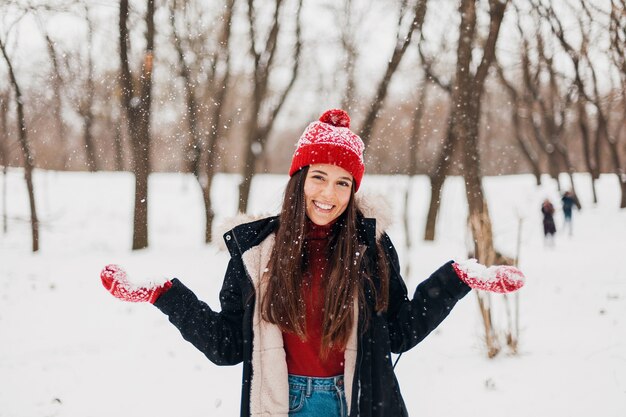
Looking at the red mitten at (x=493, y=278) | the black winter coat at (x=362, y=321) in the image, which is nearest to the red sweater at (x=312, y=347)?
the black winter coat at (x=362, y=321)

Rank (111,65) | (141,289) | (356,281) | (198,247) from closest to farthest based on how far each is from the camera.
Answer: (141,289) → (356,281) → (111,65) → (198,247)

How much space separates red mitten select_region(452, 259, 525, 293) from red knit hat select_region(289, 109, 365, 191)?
560mm

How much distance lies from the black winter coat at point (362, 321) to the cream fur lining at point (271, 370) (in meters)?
0.03

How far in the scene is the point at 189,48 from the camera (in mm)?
13312

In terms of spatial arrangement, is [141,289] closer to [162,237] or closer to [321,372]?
[321,372]

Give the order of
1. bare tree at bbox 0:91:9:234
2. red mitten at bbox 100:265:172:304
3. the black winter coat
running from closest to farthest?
1. red mitten at bbox 100:265:172:304
2. the black winter coat
3. bare tree at bbox 0:91:9:234

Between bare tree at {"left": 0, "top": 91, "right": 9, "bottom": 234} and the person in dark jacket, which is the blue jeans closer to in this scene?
the person in dark jacket

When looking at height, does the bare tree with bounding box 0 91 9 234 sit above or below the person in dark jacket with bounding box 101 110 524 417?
above

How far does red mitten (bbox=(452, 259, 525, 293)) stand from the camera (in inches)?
70.3

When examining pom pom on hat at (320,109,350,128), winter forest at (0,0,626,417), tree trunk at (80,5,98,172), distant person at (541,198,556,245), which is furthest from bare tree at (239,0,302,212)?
pom pom on hat at (320,109,350,128)

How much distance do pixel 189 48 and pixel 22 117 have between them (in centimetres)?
430

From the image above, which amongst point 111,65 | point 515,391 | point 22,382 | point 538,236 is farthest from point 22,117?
point 538,236

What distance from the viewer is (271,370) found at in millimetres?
1841

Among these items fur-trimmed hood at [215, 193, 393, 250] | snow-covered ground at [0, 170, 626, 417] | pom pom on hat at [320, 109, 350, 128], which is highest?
pom pom on hat at [320, 109, 350, 128]
